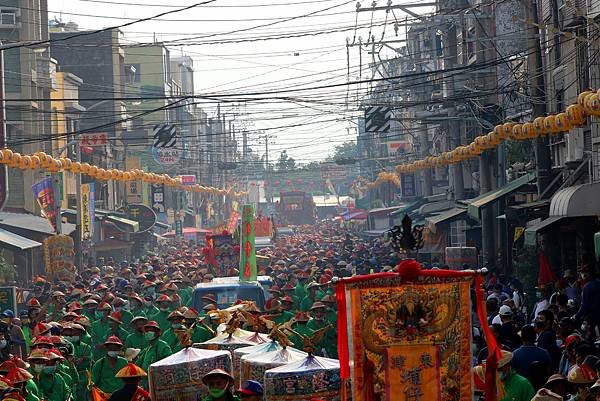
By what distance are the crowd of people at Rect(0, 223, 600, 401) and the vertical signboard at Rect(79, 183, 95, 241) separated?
1318 cm

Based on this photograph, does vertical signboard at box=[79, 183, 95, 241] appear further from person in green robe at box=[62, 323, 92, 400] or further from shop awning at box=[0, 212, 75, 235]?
person in green robe at box=[62, 323, 92, 400]

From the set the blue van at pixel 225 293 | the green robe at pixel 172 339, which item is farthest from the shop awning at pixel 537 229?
the green robe at pixel 172 339

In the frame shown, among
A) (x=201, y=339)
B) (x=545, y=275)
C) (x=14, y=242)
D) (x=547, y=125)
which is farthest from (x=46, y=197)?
→ (x=201, y=339)

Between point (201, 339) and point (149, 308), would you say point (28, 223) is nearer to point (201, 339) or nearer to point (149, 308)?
point (149, 308)

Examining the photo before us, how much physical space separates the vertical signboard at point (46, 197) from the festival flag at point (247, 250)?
543 inches

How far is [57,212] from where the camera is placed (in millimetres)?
38969

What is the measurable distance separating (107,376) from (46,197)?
23.6m

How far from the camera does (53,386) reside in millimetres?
14359

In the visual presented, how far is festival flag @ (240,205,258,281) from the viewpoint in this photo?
2394 centimetres

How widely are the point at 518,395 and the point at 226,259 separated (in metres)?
24.4

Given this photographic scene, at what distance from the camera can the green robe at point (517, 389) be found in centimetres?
1119

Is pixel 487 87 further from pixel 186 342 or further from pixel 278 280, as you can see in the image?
pixel 186 342

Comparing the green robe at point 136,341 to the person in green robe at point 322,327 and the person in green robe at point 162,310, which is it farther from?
the person in green robe at point 162,310

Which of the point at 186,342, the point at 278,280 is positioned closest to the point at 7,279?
the point at 278,280
